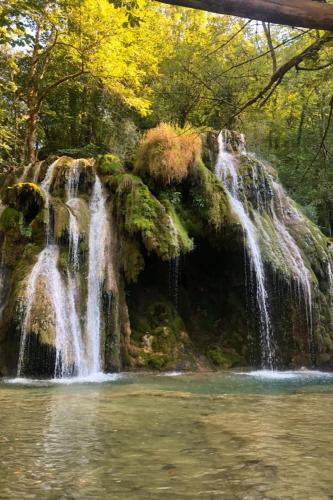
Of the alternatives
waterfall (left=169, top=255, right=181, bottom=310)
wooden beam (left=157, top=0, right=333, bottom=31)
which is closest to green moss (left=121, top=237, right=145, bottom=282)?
waterfall (left=169, top=255, right=181, bottom=310)

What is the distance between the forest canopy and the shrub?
1888 mm

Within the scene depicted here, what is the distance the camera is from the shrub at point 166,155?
519 inches

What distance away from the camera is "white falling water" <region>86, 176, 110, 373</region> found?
35.2 ft

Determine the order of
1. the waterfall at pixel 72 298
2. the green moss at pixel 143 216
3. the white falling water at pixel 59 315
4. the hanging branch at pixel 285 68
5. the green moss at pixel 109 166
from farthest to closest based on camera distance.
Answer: the green moss at pixel 109 166 → the green moss at pixel 143 216 → the waterfall at pixel 72 298 → the white falling water at pixel 59 315 → the hanging branch at pixel 285 68

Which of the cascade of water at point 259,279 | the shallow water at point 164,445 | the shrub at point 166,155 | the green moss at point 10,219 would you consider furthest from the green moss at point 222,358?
the green moss at point 10,219

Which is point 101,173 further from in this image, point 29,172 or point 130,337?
point 130,337

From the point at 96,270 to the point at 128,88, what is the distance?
898 centimetres

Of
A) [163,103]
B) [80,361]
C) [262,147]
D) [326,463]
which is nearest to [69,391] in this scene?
[80,361]

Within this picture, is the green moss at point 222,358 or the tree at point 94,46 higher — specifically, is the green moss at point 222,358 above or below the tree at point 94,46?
→ below

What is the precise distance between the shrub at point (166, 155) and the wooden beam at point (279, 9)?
10.2m

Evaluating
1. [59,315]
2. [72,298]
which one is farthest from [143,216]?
[59,315]

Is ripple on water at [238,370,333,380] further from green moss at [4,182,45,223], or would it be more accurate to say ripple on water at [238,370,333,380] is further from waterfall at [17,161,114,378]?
green moss at [4,182,45,223]

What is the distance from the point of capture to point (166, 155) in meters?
13.1

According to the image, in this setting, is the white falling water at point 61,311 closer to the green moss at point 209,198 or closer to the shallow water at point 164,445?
the shallow water at point 164,445
